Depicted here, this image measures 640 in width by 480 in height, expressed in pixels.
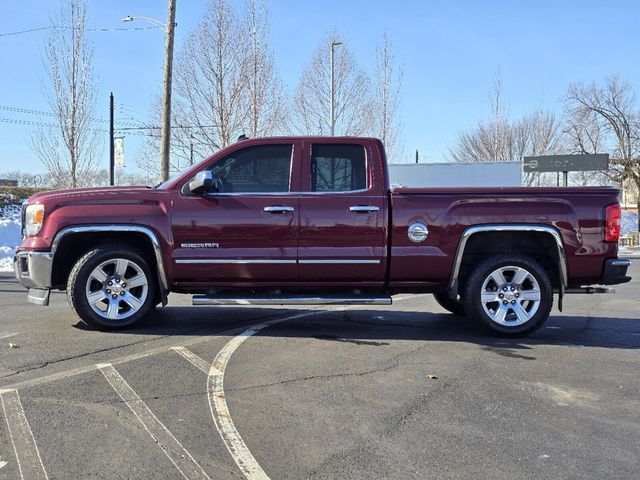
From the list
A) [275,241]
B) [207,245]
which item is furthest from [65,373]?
[275,241]

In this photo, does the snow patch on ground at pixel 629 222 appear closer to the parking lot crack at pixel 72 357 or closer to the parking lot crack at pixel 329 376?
the parking lot crack at pixel 329 376

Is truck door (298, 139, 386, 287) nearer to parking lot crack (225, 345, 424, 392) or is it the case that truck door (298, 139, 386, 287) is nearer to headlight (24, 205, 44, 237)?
parking lot crack (225, 345, 424, 392)

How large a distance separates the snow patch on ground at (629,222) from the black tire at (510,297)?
40.2 metres

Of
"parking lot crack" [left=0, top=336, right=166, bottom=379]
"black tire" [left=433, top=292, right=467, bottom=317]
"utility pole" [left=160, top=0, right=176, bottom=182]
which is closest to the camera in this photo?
"parking lot crack" [left=0, top=336, right=166, bottom=379]

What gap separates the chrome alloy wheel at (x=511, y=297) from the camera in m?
6.05

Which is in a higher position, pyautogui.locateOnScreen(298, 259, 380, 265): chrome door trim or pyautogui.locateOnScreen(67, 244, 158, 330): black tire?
pyautogui.locateOnScreen(298, 259, 380, 265): chrome door trim

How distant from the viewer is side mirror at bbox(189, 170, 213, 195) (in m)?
5.72

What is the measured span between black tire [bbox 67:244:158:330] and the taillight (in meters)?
4.75

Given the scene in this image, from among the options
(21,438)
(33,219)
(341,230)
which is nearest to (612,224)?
(341,230)

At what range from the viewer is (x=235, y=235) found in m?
5.89

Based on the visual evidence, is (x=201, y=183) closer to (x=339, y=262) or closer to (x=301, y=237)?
(x=301, y=237)

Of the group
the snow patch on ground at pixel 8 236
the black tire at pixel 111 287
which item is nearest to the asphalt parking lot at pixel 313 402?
the black tire at pixel 111 287

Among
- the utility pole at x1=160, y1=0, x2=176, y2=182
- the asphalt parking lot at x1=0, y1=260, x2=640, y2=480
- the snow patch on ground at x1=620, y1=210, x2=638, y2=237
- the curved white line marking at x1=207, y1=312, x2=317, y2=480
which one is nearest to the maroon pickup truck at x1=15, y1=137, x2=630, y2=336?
the asphalt parking lot at x1=0, y1=260, x2=640, y2=480

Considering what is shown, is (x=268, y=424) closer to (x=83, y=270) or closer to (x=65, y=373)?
(x=65, y=373)
